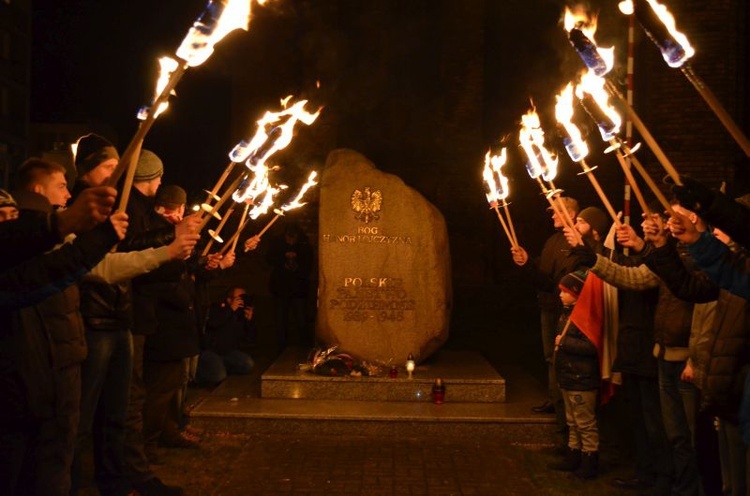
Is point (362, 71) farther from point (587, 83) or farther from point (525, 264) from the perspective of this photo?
point (587, 83)

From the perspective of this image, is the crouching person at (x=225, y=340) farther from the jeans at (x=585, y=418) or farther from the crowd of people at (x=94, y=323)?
the jeans at (x=585, y=418)

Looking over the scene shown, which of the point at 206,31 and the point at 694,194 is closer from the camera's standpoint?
the point at 694,194

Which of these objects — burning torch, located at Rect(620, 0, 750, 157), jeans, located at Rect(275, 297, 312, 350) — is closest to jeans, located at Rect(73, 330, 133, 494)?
burning torch, located at Rect(620, 0, 750, 157)

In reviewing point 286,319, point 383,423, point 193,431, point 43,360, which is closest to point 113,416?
point 43,360

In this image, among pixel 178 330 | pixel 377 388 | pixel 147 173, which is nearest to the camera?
pixel 147 173

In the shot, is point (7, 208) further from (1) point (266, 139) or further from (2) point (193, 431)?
(2) point (193, 431)

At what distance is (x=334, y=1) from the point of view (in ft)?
62.2

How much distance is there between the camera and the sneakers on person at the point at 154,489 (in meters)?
5.77

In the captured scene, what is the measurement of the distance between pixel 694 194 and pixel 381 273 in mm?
6361

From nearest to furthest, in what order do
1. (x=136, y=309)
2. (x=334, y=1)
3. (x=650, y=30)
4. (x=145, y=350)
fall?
1. (x=650, y=30)
2. (x=136, y=309)
3. (x=145, y=350)
4. (x=334, y=1)

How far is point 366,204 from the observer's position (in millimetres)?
9727

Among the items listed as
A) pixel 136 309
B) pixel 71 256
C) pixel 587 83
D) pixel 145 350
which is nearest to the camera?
pixel 71 256

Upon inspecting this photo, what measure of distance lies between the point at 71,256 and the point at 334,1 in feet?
53.8

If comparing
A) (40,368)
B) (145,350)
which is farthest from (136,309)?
(40,368)
